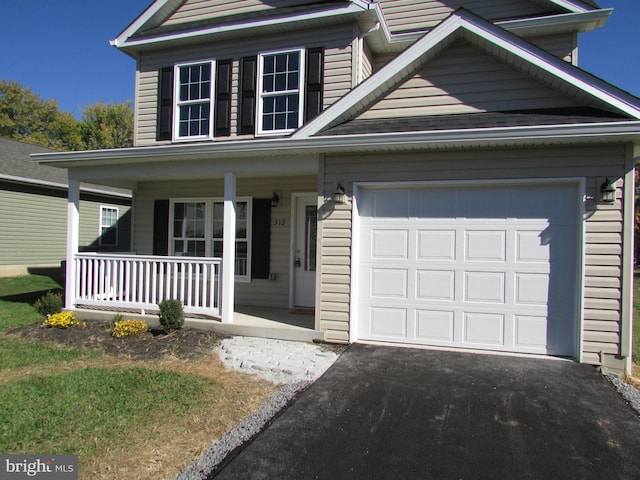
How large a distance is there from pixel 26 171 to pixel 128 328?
1138 cm

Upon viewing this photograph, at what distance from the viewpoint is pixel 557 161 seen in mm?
5523

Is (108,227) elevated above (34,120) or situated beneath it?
situated beneath

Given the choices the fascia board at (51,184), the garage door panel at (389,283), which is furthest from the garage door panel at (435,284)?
the fascia board at (51,184)

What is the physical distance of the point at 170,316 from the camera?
6.79 metres

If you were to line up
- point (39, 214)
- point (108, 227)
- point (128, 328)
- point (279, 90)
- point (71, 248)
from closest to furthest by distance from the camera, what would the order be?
point (128, 328), point (71, 248), point (279, 90), point (39, 214), point (108, 227)

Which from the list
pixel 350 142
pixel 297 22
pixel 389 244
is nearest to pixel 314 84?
pixel 297 22

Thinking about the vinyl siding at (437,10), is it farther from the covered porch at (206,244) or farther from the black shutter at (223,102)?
the covered porch at (206,244)

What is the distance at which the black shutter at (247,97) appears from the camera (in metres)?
8.91

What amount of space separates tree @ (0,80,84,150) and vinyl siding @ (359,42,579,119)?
38004 millimetres

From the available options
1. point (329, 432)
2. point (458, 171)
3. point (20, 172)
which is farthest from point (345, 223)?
point (20, 172)

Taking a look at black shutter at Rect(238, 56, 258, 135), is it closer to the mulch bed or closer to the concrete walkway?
the mulch bed

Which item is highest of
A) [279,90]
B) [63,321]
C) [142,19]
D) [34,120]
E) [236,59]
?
[34,120]

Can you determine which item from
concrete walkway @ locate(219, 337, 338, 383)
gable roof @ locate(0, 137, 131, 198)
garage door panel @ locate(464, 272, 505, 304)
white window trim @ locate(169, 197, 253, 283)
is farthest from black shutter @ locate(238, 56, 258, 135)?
gable roof @ locate(0, 137, 131, 198)

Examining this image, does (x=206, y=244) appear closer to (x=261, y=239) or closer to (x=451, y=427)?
(x=261, y=239)
